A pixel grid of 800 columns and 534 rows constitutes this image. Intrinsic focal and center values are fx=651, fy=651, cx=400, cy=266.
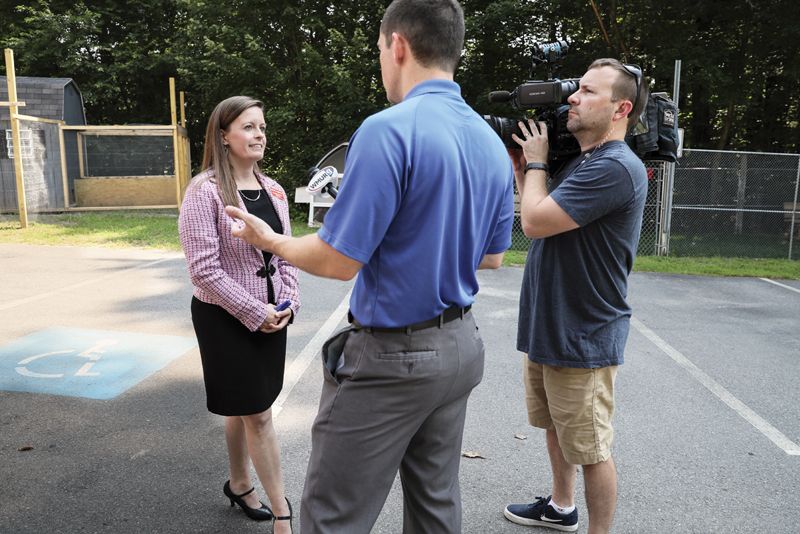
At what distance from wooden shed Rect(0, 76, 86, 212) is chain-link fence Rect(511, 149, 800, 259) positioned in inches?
426

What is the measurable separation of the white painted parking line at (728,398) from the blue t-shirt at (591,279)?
220 cm

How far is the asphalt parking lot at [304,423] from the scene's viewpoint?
10.5ft

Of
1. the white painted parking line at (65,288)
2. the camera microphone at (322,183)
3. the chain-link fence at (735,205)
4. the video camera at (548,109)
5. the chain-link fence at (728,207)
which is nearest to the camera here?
the camera microphone at (322,183)

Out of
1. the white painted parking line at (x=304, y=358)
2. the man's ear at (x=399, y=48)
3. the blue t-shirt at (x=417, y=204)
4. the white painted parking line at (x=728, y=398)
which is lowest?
the white painted parking line at (x=728, y=398)

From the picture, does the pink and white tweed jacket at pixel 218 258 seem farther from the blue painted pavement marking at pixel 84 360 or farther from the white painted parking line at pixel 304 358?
the blue painted pavement marking at pixel 84 360

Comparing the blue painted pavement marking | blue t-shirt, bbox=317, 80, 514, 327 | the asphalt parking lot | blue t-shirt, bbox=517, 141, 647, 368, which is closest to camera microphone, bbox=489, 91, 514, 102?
blue t-shirt, bbox=517, 141, 647, 368

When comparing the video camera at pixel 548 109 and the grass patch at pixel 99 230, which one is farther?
the grass patch at pixel 99 230

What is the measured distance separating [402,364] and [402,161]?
1.84ft

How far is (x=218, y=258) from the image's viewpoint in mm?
2758

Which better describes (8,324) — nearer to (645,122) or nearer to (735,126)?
(645,122)

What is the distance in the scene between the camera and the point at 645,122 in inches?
107

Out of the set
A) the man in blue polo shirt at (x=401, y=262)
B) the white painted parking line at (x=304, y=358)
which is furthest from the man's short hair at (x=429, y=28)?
the white painted parking line at (x=304, y=358)

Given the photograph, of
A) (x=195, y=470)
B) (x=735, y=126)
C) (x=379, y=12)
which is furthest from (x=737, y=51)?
(x=195, y=470)

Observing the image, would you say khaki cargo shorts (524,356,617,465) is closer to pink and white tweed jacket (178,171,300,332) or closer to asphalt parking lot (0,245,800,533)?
asphalt parking lot (0,245,800,533)
